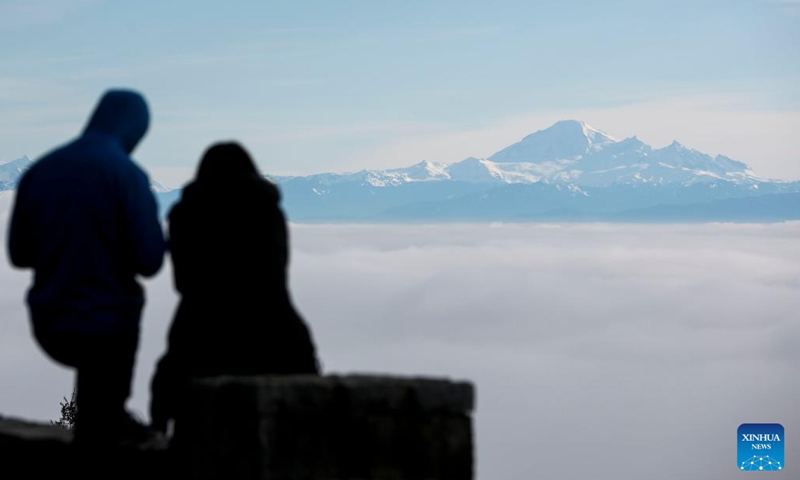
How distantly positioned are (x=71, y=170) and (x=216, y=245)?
39.6 inches

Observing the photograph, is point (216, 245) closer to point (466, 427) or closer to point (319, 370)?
point (319, 370)

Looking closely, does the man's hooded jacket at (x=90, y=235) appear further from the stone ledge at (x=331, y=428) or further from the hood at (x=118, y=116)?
the stone ledge at (x=331, y=428)

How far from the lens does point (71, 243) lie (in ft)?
24.5

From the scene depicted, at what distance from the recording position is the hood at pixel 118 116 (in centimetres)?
772

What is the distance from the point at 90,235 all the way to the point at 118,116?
0.82 m

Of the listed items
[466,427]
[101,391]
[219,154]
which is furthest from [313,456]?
[219,154]

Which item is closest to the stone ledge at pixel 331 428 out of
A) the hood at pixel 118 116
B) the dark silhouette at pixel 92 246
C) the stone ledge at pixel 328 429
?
the stone ledge at pixel 328 429

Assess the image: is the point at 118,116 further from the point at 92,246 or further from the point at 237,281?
the point at 237,281

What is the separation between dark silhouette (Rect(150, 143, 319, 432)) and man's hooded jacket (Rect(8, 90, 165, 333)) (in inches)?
13.5

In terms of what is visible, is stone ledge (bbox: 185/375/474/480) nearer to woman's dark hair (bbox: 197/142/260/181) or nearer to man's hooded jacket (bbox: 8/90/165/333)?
man's hooded jacket (bbox: 8/90/165/333)

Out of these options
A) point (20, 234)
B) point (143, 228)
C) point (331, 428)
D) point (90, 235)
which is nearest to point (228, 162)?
point (143, 228)

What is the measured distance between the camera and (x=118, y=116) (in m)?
7.74

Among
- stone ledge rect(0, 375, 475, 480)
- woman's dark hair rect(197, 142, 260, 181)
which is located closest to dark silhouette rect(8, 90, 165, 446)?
woman's dark hair rect(197, 142, 260, 181)

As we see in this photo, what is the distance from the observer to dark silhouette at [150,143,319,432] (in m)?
7.73
